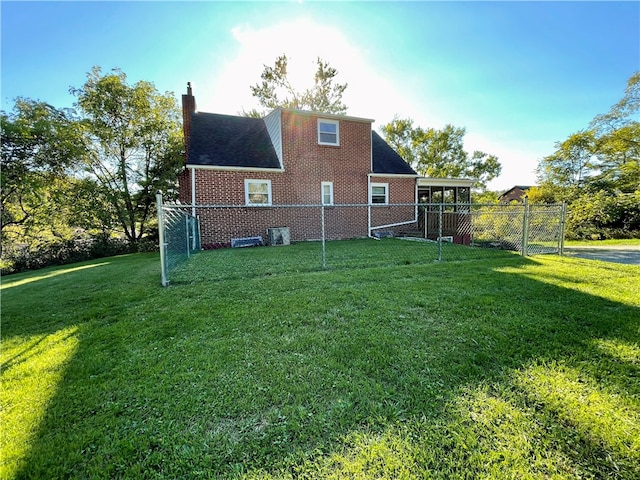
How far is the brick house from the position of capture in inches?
439

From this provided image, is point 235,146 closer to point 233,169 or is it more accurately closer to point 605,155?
point 233,169

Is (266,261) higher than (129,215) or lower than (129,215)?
lower

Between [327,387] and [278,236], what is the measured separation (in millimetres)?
9647

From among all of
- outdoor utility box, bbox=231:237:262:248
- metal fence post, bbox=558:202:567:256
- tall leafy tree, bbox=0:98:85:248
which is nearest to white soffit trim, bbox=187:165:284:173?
outdoor utility box, bbox=231:237:262:248

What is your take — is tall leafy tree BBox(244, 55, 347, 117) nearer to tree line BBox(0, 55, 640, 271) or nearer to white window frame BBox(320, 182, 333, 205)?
tree line BBox(0, 55, 640, 271)

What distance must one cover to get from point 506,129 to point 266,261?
2045cm

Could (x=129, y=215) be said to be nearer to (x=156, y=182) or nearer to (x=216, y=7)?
(x=156, y=182)

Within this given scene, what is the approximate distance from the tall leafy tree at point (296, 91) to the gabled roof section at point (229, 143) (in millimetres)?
12822

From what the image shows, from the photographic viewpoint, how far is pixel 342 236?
1316 cm

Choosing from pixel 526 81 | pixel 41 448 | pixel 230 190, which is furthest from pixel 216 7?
pixel 526 81

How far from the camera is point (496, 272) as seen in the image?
564 centimetres

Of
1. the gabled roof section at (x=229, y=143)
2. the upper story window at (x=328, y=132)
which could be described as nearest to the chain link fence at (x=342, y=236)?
the gabled roof section at (x=229, y=143)

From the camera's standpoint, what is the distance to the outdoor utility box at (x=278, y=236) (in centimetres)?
1147

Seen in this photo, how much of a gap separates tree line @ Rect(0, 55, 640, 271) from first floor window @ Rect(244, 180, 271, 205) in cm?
619
